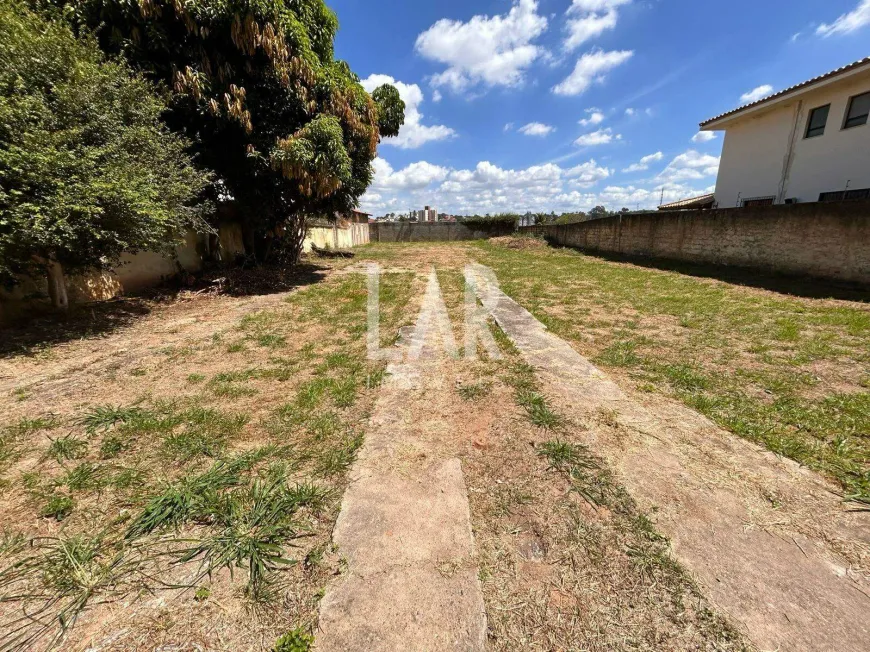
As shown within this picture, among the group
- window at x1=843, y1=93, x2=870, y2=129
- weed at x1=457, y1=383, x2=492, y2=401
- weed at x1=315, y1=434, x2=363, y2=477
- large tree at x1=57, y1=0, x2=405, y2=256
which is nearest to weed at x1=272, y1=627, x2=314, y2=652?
weed at x1=315, y1=434, x2=363, y2=477

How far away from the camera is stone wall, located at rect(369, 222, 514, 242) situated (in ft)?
85.2

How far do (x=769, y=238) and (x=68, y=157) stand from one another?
1245 cm

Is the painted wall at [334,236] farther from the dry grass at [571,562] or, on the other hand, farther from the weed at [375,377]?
the dry grass at [571,562]

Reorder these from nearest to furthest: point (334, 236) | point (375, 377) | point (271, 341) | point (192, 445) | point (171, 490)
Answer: point (171, 490), point (192, 445), point (375, 377), point (271, 341), point (334, 236)

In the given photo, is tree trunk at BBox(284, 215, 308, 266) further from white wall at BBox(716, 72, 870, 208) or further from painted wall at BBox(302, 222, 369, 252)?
white wall at BBox(716, 72, 870, 208)

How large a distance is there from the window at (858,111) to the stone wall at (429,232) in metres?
17.5

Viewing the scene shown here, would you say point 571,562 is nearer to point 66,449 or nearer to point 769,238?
point 66,449

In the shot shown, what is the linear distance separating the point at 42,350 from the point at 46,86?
3040mm

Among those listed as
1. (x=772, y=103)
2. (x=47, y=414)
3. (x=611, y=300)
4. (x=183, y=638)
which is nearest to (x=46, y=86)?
(x=47, y=414)

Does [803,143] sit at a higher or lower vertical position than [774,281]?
higher

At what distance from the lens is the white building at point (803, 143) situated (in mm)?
8523

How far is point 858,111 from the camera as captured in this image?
28.2 ft

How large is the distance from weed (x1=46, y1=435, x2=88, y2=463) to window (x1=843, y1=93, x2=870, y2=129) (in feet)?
52.2

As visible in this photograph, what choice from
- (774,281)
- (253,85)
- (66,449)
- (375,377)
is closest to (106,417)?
(66,449)
